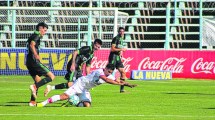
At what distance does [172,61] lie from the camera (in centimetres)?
3834

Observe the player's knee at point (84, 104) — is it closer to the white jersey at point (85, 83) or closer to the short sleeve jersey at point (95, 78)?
the white jersey at point (85, 83)

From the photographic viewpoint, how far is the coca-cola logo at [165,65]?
1508 inches

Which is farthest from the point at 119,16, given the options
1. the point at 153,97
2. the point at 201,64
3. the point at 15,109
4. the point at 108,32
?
the point at 15,109

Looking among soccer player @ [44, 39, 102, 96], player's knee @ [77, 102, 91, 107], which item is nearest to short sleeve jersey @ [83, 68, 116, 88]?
player's knee @ [77, 102, 91, 107]

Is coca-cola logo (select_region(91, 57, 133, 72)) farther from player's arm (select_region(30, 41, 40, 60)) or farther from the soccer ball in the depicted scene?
the soccer ball

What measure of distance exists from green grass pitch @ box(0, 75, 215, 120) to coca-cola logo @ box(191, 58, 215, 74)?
8.73 m

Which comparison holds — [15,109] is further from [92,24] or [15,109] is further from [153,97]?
[92,24]

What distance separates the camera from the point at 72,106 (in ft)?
66.3

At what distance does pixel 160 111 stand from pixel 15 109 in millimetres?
3529

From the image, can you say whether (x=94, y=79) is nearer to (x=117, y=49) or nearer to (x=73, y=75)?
(x=73, y=75)

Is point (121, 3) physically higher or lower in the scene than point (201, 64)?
higher

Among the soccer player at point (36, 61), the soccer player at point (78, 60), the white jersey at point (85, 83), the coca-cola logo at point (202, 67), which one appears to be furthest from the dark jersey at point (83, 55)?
the coca-cola logo at point (202, 67)

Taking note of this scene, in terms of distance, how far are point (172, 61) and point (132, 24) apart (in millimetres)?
4364

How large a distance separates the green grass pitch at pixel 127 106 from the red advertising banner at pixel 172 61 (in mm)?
8744
